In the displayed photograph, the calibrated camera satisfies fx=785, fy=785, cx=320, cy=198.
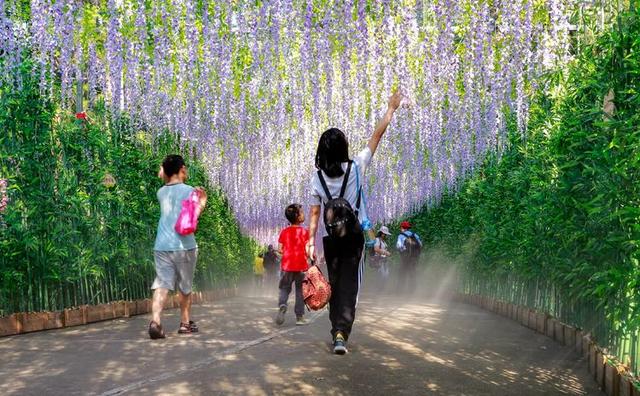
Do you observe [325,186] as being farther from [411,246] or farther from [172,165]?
[411,246]

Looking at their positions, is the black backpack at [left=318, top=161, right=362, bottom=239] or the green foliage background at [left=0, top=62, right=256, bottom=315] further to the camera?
the green foliage background at [left=0, top=62, right=256, bottom=315]

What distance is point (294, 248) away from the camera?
30.3 feet

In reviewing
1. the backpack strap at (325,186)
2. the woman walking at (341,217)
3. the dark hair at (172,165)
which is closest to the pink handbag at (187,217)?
the dark hair at (172,165)

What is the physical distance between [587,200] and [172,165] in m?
3.83

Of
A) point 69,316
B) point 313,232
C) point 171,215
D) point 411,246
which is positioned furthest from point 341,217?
point 411,246

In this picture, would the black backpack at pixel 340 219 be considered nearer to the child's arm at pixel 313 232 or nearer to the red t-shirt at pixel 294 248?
the child's arm at pixel 313 232

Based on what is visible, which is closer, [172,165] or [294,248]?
[172,165]

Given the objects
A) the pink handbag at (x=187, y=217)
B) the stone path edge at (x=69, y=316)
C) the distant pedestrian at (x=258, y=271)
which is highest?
the pink handbag at (x=187, y=217)

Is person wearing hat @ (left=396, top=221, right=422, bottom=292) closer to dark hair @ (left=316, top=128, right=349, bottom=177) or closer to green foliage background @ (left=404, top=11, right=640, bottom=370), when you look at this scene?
green foliage background @ (left=404, top=11, right=640, bottom=370)

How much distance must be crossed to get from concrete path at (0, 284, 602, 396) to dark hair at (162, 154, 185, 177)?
159 cm

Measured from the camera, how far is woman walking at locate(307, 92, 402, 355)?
6.08 meters

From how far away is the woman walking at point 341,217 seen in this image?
20.0 feet

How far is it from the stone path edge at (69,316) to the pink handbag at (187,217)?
1.85 meters

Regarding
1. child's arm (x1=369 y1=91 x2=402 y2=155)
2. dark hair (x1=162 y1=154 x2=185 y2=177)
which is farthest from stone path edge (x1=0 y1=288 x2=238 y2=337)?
child's arm (x1=369 y1=91 x2=402 y2=155)
